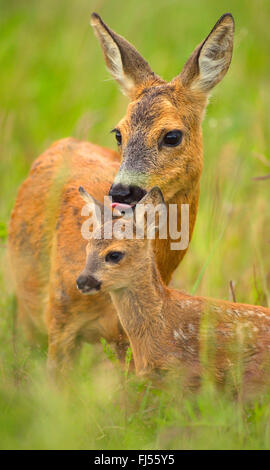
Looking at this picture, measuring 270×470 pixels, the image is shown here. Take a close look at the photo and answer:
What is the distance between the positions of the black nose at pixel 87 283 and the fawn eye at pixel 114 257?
23 centimetres

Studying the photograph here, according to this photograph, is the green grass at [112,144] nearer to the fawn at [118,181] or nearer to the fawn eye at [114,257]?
the fawn at [118,181]

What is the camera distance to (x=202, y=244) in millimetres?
8250

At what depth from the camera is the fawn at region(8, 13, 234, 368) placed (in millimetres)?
5660

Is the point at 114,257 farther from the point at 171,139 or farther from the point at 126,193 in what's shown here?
the point at 171,139

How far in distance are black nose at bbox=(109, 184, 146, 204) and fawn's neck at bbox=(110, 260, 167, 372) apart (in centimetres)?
47

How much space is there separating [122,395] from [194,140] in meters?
1.95

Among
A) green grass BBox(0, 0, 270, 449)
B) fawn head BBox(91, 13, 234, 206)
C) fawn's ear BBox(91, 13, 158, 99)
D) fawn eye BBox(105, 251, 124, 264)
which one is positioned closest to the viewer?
green grass BBox(0, 0, 270, 449)

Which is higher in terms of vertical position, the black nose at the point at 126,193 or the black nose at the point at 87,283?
the black nose at the point at 126,193

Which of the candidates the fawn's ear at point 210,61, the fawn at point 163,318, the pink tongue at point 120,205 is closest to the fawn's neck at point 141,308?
the fawn at point 163,318

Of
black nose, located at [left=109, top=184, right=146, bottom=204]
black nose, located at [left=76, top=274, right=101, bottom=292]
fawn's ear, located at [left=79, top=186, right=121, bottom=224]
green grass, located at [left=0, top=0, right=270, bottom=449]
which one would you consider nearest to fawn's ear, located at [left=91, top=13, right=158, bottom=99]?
green grass, located at [left=0, top=0, right=270, bottom=449]

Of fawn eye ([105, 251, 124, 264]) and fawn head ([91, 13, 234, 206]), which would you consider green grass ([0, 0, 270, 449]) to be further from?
fawn eye ([105, 251, 124, 264])

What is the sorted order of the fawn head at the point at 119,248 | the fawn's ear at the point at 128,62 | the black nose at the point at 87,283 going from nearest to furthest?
the black nose at the point at 87,283, the fawn head at the point at 119,248, the fawn's ear at the point at 128,62

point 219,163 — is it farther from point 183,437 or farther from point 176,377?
point 183,437

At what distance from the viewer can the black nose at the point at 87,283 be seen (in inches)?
201
